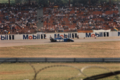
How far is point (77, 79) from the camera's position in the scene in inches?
466

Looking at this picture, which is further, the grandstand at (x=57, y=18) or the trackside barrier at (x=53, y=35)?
the grandstand at (x=57, y=18)

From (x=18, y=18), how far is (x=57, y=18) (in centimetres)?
1039

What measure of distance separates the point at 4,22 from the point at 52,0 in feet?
72.4

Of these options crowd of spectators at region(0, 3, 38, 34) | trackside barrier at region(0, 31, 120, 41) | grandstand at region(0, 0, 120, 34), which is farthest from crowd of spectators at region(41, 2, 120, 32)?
trackside barrier at region(0, 31, 120, 41)

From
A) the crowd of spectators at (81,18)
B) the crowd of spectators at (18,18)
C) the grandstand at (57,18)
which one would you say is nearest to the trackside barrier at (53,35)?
the grandstand at (57,18)

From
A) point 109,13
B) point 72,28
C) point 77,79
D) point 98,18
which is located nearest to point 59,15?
point 72,28

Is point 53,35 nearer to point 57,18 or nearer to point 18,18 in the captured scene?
point 57,18

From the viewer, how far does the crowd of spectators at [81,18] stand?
151 feet

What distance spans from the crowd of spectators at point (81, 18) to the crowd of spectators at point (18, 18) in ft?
10.7

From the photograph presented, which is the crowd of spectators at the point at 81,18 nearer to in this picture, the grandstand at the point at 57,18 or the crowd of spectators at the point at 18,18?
the grandstand at the point at 57,18

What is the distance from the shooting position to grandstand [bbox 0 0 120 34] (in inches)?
1764

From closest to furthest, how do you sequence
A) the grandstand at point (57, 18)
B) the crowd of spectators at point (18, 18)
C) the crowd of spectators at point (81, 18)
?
the crowd of spectators at point (18, 18), the grandstand at point (57, 18), the crowd of spectators at point (81, 18)

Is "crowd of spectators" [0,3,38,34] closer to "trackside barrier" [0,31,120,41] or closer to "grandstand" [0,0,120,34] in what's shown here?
"grandstand" [0,0,120,34]

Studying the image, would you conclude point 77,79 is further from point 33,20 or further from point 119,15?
point 119,15
